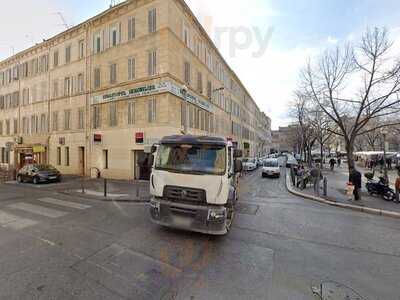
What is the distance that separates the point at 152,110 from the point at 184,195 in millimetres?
11259

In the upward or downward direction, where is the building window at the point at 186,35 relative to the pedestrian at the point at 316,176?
upward

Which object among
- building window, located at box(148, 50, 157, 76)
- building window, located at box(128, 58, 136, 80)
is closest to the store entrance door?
building window, located at box(128, 58, 136, 80)

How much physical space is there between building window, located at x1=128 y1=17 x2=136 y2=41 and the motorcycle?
18.3 m

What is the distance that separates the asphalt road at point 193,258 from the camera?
335cm

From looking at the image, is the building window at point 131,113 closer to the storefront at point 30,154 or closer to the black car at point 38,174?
the black car at point 38,174

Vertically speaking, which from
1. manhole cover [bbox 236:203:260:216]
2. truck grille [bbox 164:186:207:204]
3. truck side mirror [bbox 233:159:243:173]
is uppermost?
truck side mirror [bbox 233:159:243:173]

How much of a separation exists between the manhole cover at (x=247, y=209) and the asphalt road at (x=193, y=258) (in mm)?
624

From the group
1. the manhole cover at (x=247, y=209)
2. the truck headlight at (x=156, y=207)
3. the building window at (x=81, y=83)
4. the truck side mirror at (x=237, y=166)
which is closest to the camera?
the truck headlight at (x=156, y=207)

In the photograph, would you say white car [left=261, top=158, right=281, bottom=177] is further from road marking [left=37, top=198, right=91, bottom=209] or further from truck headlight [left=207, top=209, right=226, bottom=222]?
truck headlight [left=207, top=209, right=226, bottom=222]

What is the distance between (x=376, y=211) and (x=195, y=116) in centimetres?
1414

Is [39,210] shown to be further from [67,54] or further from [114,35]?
[67,54]

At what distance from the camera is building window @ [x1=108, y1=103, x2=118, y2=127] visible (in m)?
16.9

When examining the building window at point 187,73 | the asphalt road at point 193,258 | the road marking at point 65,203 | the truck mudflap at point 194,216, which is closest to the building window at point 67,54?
the building window at point 187,73

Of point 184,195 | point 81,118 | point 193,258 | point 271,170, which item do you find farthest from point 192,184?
point 81,118
